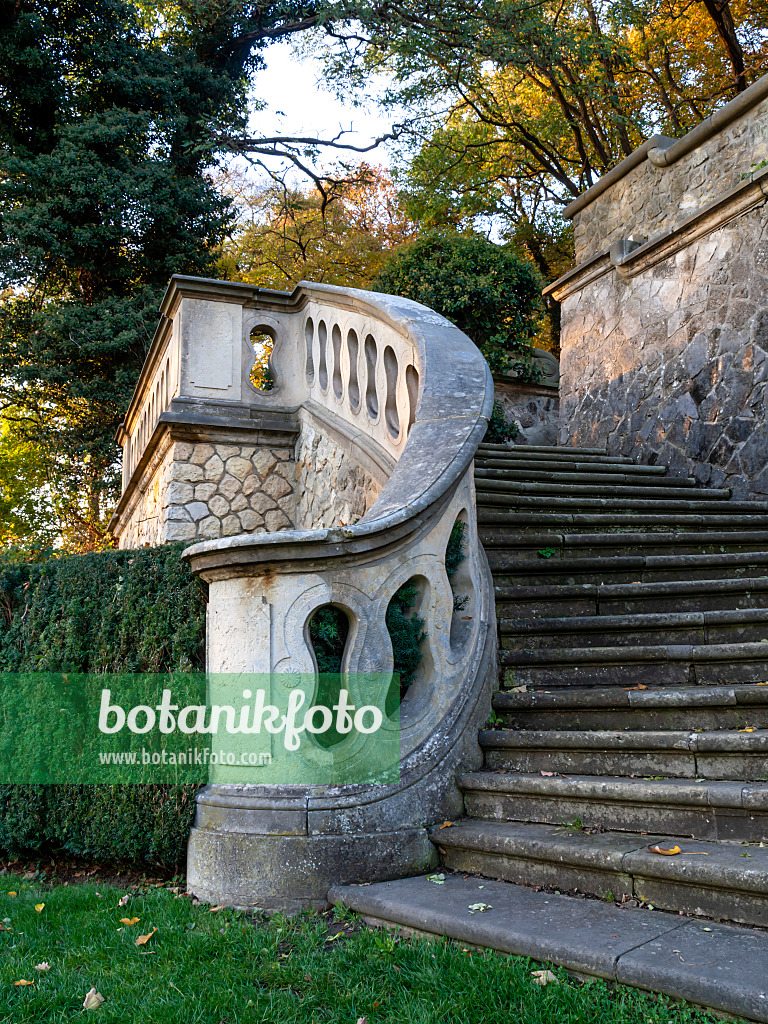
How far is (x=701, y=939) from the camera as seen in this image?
2277 mm

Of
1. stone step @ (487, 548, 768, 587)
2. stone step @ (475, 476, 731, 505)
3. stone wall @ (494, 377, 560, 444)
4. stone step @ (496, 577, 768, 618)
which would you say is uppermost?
stone wall @ (494, 377, 560, 444)

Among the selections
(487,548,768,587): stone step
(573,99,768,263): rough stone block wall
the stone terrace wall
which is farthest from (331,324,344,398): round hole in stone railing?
(573,99,768,263): rough stone block wall

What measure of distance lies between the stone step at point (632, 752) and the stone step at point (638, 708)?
0.20ft

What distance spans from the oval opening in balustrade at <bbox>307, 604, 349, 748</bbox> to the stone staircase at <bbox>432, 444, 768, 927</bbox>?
61 cm

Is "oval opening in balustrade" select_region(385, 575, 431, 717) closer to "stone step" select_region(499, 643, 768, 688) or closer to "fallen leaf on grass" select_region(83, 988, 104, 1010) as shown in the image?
"stone step" select_region(499, 643, 768, 688)

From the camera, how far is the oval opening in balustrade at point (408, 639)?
3516mm

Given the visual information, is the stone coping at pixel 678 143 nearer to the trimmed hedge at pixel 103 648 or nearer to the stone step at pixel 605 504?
the stone step at pixel 605 504

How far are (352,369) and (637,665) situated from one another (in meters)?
3.04

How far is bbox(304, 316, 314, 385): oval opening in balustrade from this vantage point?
6.67 metres

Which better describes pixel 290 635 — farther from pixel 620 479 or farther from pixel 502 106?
pixel 502 106

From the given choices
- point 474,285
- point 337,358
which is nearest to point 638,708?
point 337,358

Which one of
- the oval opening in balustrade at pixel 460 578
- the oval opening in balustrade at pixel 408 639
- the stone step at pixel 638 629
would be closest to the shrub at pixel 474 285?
the stone step at pixel 638 629

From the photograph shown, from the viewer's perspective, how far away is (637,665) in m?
3.86

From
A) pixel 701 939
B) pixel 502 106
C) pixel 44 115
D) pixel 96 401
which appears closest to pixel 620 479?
pixel 701 939
